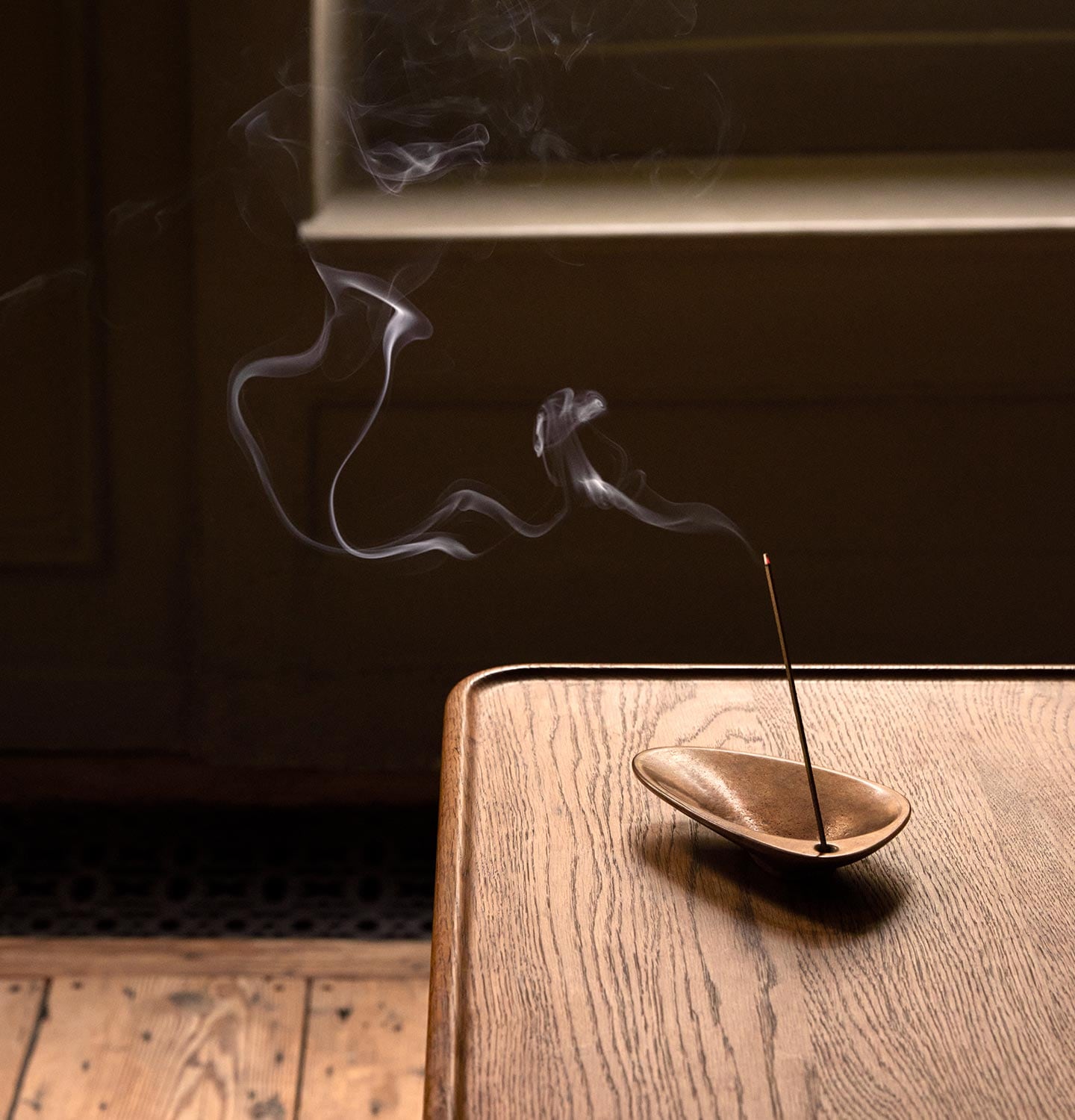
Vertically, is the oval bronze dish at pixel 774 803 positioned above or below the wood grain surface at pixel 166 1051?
above

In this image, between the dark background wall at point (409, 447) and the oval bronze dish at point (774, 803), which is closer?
the oval bronze dish at point (774, 803)

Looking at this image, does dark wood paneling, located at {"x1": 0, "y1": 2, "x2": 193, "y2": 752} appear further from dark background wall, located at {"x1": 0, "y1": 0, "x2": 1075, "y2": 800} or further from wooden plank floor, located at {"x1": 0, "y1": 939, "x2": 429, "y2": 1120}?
wooden plank floor, located at {"x1": 0, "y1": 939, "x2": 429, "y2": 1120}

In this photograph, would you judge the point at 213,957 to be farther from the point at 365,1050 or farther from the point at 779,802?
the point at 779,802

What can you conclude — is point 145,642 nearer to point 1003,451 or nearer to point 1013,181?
point 1003,451

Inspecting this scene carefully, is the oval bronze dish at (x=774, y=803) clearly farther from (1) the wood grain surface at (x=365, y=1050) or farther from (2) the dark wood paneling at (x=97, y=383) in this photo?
(2) the dark wood paneling at (x=97, y=383)

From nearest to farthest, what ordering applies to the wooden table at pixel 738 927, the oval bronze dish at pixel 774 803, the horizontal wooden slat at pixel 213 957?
the wooden table at pixel 738 927
the oval bronze dish at pixel 774 803
the horizontal wooden slat at pixel 213 957

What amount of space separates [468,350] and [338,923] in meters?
0.78

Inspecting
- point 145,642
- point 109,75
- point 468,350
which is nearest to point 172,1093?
point 145,642

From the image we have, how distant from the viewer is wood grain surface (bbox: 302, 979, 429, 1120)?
4.40 feet

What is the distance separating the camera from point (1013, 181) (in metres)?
1.87

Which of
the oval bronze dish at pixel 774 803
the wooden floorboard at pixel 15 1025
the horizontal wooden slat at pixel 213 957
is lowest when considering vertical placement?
the horizontal wooden slat at pixel 213 957

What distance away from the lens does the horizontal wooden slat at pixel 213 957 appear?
1.54 m

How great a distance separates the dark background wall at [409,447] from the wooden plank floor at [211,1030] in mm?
390

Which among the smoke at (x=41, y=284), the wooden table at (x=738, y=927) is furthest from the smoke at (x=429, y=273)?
the wooden table at (x=738, y=927)
